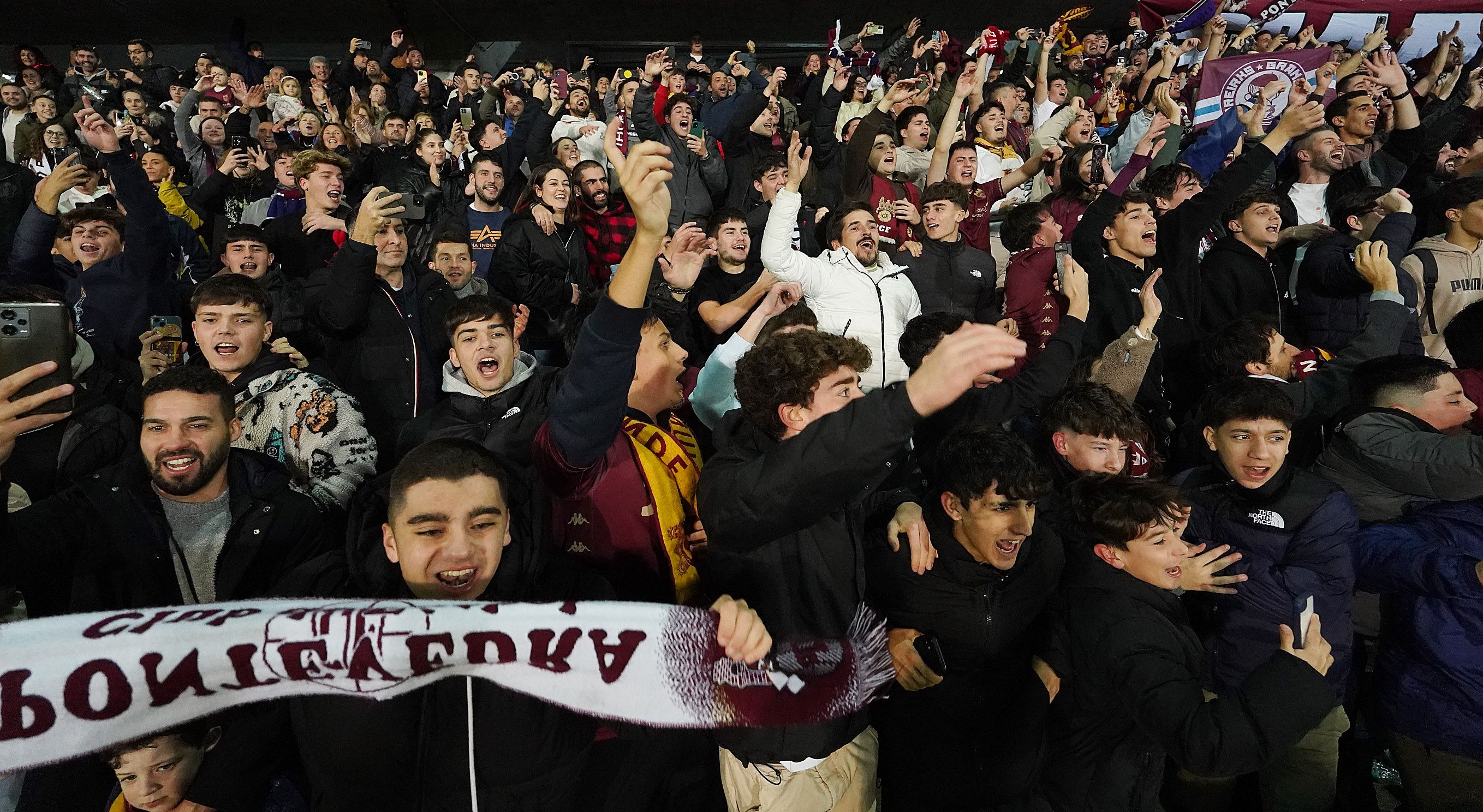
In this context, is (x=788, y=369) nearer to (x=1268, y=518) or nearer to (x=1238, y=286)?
(x=1268, y=518)

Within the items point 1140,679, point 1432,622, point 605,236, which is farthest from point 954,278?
point 1140,679

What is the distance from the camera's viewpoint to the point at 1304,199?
20.1 feet

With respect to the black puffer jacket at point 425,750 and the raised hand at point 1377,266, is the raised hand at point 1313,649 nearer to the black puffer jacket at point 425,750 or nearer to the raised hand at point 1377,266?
the black puffer jacket at point 425,750

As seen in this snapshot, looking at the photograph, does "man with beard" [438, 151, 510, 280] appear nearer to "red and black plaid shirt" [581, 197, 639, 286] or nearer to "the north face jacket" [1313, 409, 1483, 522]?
"red and black plaid shirt" [581, 197, 639, 286]

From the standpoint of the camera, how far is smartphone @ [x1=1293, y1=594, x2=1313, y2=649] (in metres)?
2.00

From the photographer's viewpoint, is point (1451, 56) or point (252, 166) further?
point (1451, 56)

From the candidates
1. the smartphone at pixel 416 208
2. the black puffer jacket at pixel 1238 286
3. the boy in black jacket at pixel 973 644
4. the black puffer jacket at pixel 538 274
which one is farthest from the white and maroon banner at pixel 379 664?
the smartphone at pixel 416 208

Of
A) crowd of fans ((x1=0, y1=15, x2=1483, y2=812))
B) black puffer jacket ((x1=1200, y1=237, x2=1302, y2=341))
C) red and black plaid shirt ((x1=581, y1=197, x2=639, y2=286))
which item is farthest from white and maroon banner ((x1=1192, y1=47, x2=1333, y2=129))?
red and black plaid shirt ((x1=581, y1=197, x2=639, y2=286))

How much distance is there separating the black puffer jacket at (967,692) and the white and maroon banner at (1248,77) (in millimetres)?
8740

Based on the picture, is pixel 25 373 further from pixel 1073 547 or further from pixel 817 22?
pixel 817 22

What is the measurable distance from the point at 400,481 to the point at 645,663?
82cm

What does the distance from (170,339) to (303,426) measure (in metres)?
1.69

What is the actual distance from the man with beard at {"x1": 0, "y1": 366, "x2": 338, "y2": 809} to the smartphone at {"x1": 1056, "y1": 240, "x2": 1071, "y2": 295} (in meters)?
3.30

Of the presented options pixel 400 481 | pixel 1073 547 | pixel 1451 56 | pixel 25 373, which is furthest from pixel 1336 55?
pixel 25 373
